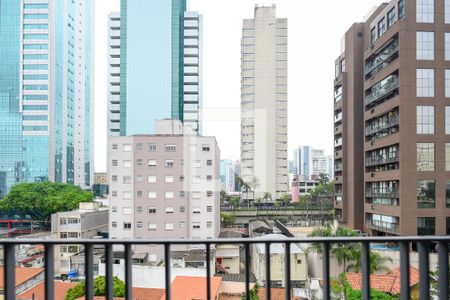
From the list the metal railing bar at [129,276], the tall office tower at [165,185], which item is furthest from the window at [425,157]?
the metal railing bar at [129,276]

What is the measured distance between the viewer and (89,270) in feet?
3.70

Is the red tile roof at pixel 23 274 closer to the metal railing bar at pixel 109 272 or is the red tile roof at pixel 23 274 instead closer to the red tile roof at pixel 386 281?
the metal railing bar at pixel 109 272

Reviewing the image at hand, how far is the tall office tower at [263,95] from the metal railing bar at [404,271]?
7.15 ft

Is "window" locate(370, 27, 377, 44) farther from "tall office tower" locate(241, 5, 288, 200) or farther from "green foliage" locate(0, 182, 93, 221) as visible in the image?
"green foliage" locate(0, 182, 93, 221)

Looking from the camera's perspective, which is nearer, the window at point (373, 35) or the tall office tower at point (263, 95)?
the tall office tower at point (263, 95)

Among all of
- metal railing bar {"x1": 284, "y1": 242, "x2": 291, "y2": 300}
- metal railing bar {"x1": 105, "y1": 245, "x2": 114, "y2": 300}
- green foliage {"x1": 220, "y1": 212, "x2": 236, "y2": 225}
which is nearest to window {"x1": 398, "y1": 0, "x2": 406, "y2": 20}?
green foliage {"x1": 220, "y1": 212, "x2": 236, "y2": 225}

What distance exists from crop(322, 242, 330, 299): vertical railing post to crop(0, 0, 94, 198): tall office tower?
288cm

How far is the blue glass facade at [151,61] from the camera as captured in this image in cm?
425

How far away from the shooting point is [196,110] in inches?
151

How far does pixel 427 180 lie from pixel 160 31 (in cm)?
488

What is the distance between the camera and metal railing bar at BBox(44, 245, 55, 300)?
1123 mm

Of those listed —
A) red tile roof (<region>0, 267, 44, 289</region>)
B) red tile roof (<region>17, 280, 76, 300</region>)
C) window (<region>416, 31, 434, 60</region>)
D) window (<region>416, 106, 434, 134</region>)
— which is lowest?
red tile roof (<region>17, 280, 76, 300</region>)

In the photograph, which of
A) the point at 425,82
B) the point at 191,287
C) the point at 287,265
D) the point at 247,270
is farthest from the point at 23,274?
the point at 425,82

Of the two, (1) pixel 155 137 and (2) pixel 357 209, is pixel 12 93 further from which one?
(2) pixel 357 209
